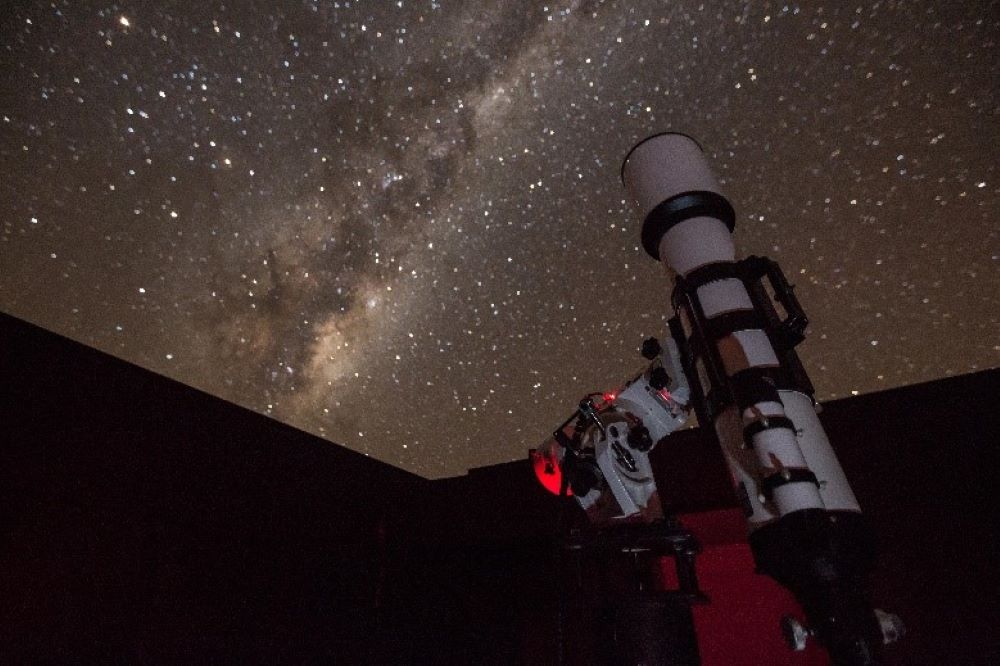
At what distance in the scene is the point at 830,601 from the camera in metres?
0.94

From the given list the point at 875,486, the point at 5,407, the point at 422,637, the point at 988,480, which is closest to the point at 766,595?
the point at 875,486

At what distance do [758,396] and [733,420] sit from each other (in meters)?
0.16

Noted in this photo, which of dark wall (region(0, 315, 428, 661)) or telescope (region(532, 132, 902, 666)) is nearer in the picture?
telescope (region(532, 132, 902, 666))

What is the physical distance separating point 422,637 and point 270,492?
4.66 feet

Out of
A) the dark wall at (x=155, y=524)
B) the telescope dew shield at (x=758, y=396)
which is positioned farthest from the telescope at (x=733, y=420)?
the dark wall at (x=155, y=524)

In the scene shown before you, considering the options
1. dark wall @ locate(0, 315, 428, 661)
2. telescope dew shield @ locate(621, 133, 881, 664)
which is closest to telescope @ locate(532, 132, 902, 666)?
telescope dew shield @ locate(621, 133, 881, 664)

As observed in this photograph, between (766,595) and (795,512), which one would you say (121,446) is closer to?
(795,512)

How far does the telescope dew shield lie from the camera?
0.97 meters

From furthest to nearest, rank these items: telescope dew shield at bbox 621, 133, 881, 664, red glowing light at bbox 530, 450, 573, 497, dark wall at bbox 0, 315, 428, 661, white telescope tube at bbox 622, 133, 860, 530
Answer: dark wall at bbox 0, 315, 428, 661, red glowing light at bbox 530, 450, 573, 497, white telescope tube at bbox 622, 133, 860, 530, telescope dew shield at bbox 621, 133, 881, 664

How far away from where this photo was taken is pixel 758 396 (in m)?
1.19

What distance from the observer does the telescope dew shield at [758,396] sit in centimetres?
97

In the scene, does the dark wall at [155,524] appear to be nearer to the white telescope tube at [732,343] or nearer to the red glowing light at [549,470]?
the red glowing light at [549,470]

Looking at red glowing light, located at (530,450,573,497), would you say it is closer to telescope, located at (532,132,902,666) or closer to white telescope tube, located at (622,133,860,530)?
telescope, located at (532,132,902,666)

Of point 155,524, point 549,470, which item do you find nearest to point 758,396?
point 549,470
